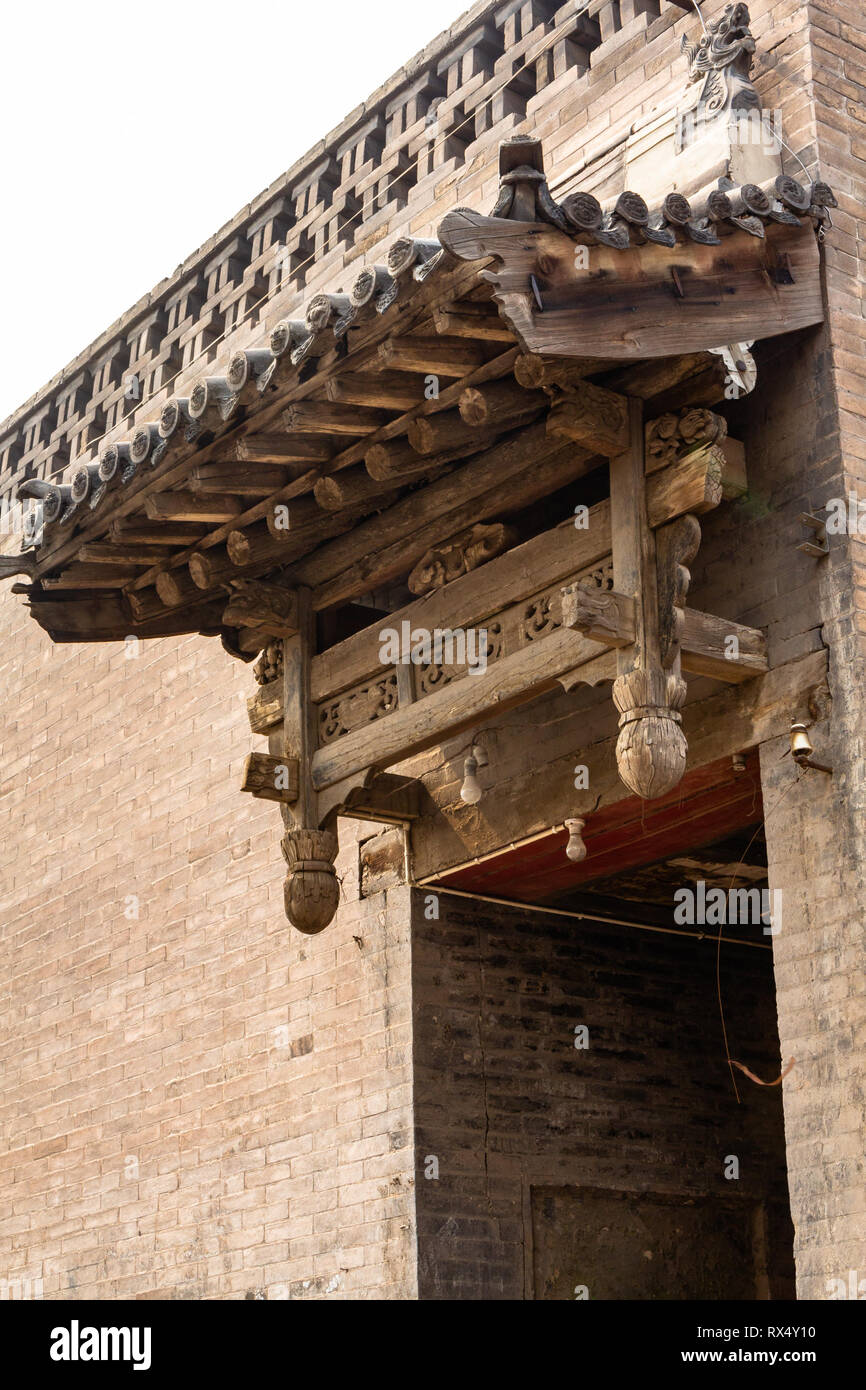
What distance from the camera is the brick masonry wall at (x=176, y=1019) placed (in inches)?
375

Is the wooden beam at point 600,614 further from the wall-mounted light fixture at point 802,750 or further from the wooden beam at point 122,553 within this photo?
the wooden beam at point 122,553

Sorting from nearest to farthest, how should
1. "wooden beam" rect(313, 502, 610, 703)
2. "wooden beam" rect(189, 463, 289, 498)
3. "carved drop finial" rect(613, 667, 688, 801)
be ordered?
"carved drop finial" rect(613, 667, 688, 801)
"wooden beam" rect(313, 502, 610, 703)
"wooden beam" rect(189, 463, 289, 498)

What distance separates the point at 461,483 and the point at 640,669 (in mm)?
1582

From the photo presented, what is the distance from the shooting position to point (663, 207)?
691cm

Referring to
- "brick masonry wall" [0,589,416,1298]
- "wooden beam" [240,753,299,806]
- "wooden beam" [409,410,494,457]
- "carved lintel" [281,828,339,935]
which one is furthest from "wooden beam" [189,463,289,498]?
"brick masonry wall" [0,589,416,1298]

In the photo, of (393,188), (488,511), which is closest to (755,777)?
(488,511)

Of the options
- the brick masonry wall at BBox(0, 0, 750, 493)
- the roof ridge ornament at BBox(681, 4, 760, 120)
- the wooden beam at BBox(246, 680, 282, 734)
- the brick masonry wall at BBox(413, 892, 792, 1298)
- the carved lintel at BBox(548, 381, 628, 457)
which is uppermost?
the brick masonry wall at BBox(0, 0, 750, 493)

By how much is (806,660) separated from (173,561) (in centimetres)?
328

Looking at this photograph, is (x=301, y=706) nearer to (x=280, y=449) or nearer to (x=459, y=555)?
(x=459, y=555)

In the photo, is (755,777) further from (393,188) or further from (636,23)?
(393,188)

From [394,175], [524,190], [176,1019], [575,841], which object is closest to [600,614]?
[524,190]

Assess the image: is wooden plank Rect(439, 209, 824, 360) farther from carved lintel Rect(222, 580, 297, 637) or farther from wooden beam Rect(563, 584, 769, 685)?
carved lintel Rect(222, 580, 297, 637)

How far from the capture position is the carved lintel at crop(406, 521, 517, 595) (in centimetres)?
825

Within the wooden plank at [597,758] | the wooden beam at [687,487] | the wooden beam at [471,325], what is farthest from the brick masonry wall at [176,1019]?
the wooden beam at [471,325]
